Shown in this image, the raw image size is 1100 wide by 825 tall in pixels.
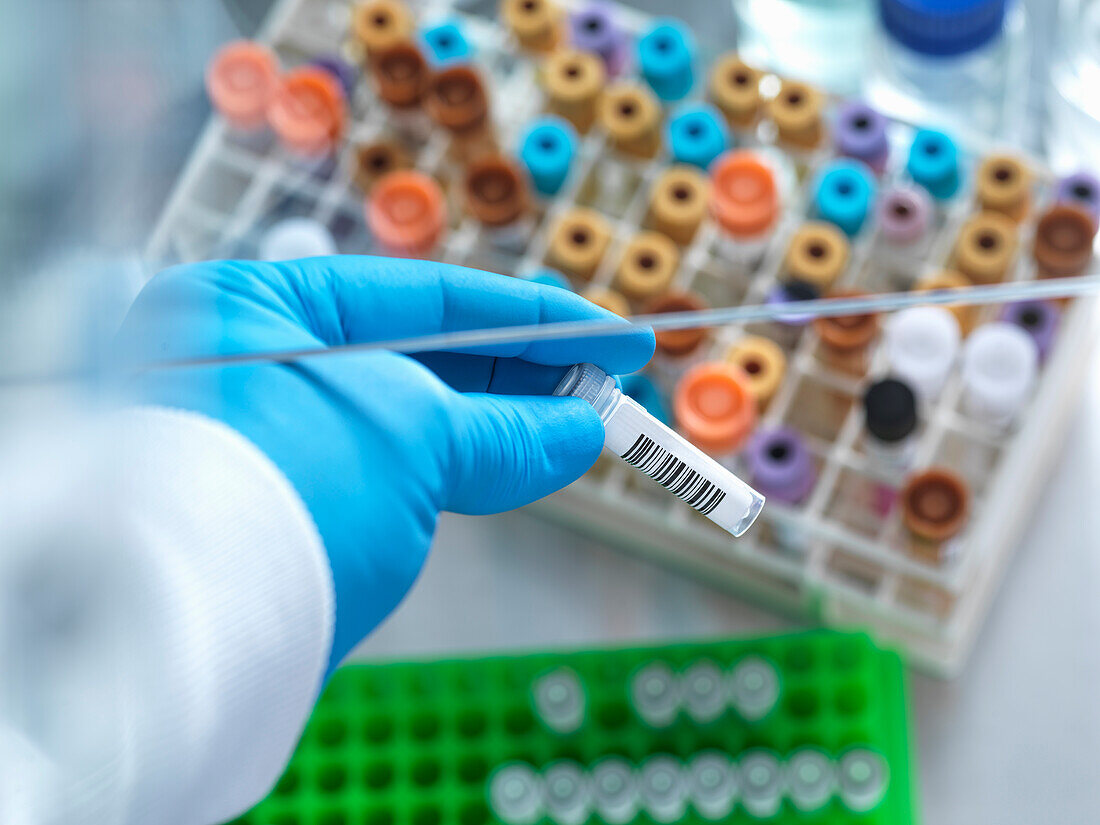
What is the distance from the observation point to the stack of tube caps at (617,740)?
891mm

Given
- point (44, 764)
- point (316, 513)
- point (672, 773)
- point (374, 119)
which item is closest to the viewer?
point (44, 764)

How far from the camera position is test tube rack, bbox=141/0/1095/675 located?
35.7 inches

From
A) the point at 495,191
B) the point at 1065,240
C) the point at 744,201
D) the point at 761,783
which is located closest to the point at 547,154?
the point at 495,191

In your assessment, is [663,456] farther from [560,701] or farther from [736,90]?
[736,90]

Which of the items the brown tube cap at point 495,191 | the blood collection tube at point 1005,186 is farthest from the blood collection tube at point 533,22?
the blood collection tube at point 1005,186

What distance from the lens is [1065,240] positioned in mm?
897

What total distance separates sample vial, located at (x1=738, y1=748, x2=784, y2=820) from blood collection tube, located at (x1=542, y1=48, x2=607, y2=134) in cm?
50

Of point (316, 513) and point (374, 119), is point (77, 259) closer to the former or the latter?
point (316, 513)

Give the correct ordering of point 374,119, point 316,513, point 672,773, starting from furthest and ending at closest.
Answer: point 374,119
point 672,773
point 316,513

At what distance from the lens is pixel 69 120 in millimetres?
605

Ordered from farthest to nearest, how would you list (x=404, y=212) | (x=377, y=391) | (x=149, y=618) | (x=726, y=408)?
(x=404, y=212) → (x=726, y=408) → (x=377, y=391) → (x=149, y=618)

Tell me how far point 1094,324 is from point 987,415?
0.44 feet

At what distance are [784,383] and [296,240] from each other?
1.22 feet

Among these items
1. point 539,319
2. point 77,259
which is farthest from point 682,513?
point 77,259
